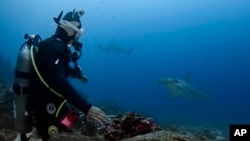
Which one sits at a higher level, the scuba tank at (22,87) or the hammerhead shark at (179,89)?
the hammerhead shark at (179,89)

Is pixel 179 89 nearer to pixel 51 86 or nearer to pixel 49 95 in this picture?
pixel 49 95

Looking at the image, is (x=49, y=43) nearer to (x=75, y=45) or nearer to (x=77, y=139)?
(x=75, y=45)

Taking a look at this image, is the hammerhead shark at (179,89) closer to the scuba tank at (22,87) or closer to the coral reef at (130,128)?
the coral reef at (130,128)

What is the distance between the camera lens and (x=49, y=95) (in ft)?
14.6

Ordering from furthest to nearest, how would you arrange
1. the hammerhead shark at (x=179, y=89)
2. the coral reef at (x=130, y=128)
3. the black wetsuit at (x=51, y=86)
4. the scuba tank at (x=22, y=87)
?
the hammerhead shark at (x=179, y=89) → the coral reef at (x=130, y=128) → the scuba tank at (x=22, y=87) → the black wetsuit at (x=51, y=86)

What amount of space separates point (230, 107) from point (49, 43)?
77.9m

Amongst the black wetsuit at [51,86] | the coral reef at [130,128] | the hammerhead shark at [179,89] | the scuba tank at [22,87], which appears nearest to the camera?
the black wetsuit at [51,86]

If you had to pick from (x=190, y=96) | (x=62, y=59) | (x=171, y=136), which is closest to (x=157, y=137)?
(x=171, y=136)

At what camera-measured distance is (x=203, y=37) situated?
151 metres

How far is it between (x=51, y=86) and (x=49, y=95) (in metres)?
0.20

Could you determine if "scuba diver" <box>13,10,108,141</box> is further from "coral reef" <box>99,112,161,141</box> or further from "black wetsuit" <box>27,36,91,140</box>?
"coral reef" <box>99,112,161,141</box>

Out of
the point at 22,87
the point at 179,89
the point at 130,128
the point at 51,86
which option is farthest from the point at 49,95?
the point at 179,89

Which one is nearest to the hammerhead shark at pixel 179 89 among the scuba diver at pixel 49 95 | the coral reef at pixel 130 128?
the coral reef at pixel 130 128

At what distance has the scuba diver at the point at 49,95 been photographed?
4234mm
